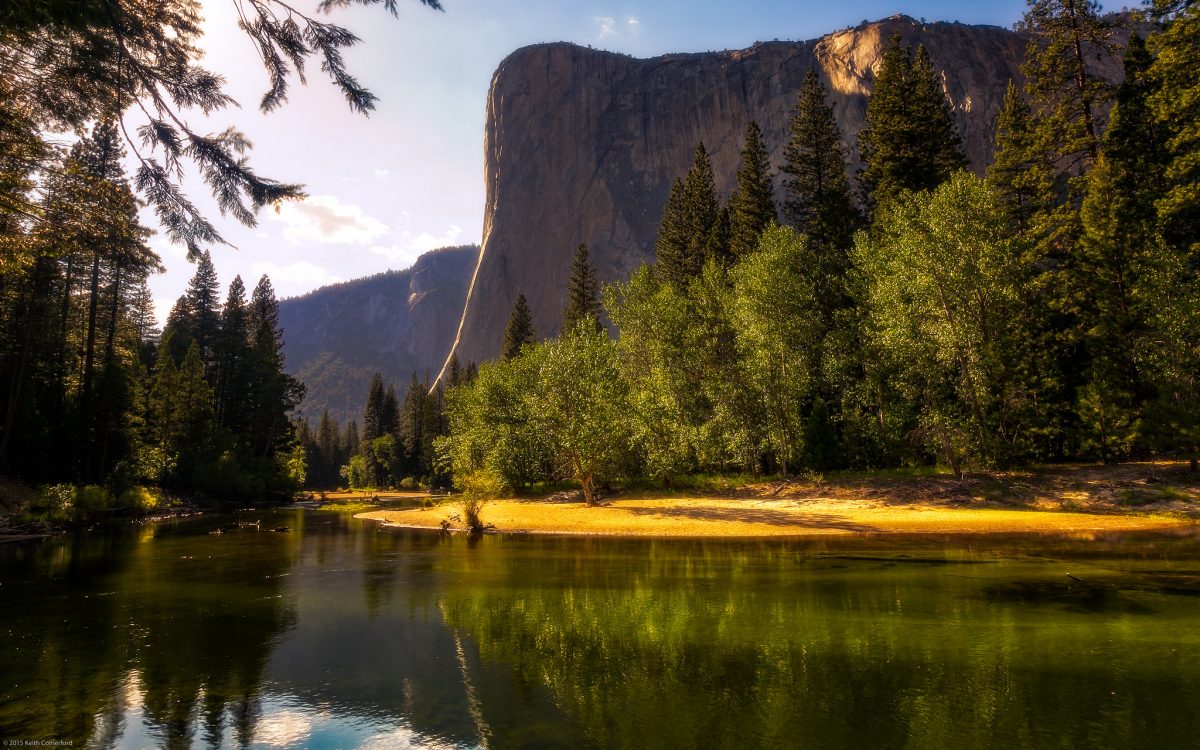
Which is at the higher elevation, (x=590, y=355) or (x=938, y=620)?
(x=590, y=355)

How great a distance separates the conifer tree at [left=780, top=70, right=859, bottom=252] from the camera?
137 feet

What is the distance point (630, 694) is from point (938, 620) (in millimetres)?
6068

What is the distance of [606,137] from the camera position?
4865 inches

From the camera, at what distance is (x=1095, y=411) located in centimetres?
2577

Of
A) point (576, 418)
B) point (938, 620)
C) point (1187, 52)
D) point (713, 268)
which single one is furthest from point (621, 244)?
point (938, 620)

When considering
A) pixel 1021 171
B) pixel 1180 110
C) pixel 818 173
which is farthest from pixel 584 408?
pixel 1180 110

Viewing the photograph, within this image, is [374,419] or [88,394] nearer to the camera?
[88,394]

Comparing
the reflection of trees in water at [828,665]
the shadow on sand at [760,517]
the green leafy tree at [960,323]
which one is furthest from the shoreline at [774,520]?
the reflection of trees in water at [828,665]

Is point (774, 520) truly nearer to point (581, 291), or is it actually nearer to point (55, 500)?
point (55, 500)

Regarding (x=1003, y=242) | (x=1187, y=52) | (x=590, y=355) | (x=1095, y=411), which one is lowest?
(x=1095, y=411)

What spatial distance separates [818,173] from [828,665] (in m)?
42.7

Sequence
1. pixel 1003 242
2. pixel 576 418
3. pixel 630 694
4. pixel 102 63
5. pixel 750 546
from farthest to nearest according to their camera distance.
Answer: pixel 576 418 < pixel 1003 242 < pixel 750 546 < pixel 630 694 < pixel 102 63

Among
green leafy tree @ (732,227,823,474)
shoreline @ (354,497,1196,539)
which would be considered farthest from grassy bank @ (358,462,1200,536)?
green leafy tree @ (732,227,823,474)

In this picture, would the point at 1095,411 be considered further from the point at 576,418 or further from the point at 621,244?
the point at 621,244
